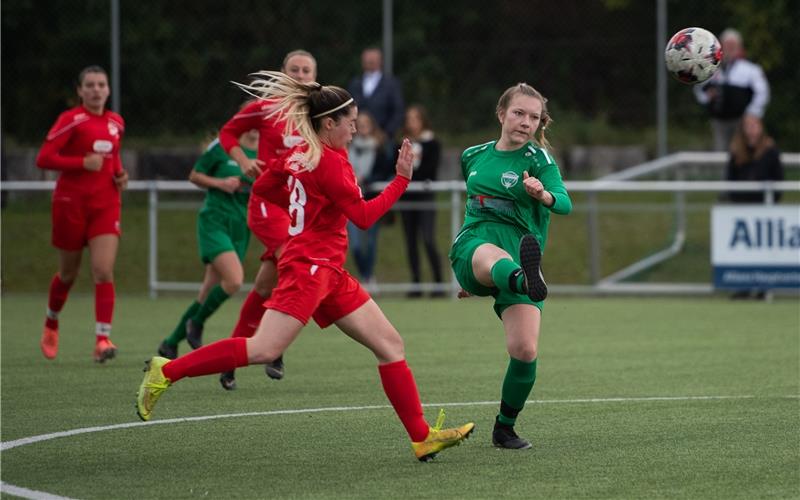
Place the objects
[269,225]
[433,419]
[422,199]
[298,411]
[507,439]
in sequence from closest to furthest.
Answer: [507,439] < [433,419] < [298,411] < [269,225] < [422,199]

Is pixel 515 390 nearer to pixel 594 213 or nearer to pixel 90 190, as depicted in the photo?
pixel 90 190

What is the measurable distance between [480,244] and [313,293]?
100 cm

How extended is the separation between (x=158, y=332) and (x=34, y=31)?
8.55 meters

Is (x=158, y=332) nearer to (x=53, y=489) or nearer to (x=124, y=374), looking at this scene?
(x=124, y=374)

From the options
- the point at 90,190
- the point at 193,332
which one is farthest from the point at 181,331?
the point at 90,190

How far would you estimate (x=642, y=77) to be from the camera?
20.1 meters

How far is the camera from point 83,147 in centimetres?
1081

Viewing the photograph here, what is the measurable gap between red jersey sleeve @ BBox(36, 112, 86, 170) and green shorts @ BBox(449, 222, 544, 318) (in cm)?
438

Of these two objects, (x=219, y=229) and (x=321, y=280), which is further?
(x=219, y=229)

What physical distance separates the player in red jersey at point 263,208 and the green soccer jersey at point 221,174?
73cm

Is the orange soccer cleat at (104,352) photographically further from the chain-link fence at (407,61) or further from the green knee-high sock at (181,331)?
the chain-link fence at (407,61)

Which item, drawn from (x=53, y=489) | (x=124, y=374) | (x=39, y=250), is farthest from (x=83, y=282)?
(x=53, y=489)

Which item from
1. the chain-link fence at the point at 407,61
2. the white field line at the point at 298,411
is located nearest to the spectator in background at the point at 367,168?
the chain-link fence at the point at 407,61

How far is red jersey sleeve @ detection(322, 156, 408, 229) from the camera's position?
6.39 m
